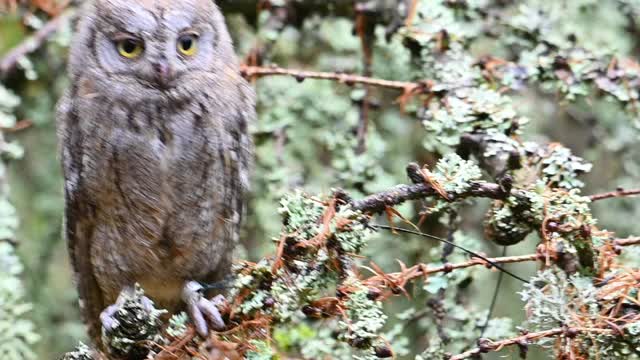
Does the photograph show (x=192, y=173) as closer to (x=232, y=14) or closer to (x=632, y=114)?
(x=232, y=14)

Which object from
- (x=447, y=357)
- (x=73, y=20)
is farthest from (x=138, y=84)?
(x=447, y=357)

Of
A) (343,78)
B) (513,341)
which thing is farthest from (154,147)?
(513,341)

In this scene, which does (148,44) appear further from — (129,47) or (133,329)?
(133,329)

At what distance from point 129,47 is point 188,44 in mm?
124

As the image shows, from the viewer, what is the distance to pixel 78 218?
7.36 feet

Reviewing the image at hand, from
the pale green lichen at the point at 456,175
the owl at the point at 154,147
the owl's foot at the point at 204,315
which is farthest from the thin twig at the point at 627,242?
the owl at the point at 154,147

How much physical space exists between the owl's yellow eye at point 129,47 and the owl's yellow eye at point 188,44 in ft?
0.28

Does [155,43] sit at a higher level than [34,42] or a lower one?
higher

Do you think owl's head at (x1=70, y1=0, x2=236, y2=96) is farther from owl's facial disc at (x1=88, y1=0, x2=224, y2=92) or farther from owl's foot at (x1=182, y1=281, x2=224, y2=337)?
owl's foot at (x1=182, y1=281, x2=224, y2=337)

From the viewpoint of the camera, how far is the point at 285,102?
2523 millimetres

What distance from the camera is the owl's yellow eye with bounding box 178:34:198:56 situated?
6.80ft

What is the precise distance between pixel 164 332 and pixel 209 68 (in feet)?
2.38

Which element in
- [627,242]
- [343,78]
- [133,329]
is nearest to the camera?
[133,329]

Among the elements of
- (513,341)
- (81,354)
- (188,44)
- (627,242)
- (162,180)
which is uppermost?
(627,242)
